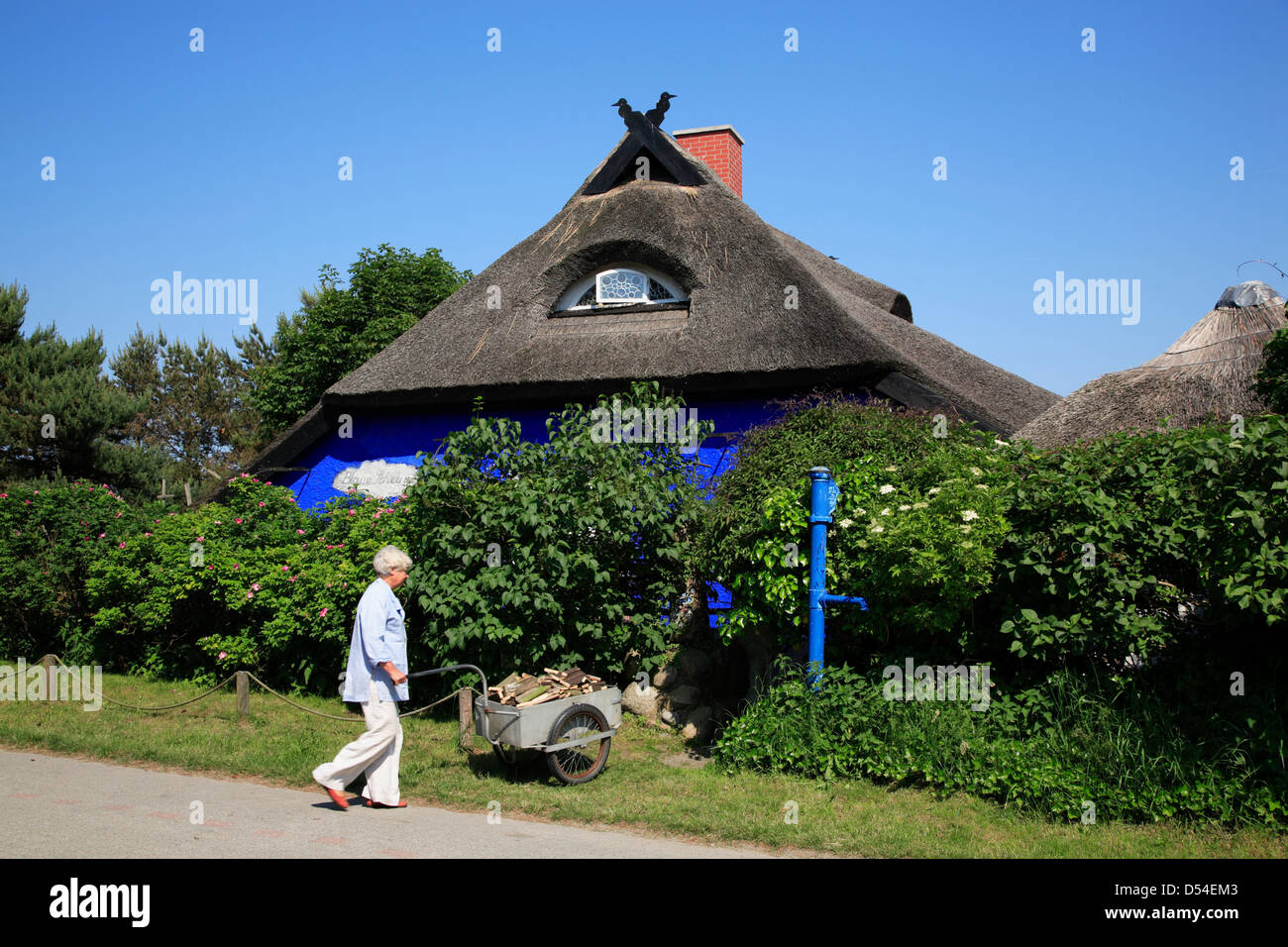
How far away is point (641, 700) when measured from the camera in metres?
8.27

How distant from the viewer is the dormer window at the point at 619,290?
12.5 meters

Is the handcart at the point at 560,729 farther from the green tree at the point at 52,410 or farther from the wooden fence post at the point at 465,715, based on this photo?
the green tree at the point at 52,410

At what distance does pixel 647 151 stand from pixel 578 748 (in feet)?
32.1

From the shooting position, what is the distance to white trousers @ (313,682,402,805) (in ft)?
20.2

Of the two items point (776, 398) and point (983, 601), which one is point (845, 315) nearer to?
point (776, 398)

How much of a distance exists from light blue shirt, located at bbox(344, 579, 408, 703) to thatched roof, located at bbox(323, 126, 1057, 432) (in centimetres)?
534

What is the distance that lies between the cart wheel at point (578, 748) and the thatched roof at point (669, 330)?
15.9 feet

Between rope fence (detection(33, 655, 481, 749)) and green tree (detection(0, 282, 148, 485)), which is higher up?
green tree (detection(0, 282, 148, 485))

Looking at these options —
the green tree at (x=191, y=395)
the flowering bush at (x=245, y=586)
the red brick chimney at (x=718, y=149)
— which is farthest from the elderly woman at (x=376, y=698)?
the green tree at (x=191, y=395)

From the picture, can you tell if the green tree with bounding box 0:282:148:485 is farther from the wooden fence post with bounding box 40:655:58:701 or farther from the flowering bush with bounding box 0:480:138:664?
the wooden fence post with bounding box 40:655:58:701

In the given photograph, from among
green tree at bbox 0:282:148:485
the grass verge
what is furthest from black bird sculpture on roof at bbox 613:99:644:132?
green tree at bbox 0:282:148:485

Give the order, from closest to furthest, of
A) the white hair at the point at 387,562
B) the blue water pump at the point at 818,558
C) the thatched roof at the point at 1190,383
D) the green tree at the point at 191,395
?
the white hair at the point at 387,562
the blue water pump at the point at 818,558
the thatched roof at the point at 1190,383
the green tree at the point at 191,395

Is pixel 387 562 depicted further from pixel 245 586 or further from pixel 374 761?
pixel 245 586

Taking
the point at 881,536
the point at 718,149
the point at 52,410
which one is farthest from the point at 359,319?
the point at 881,536
